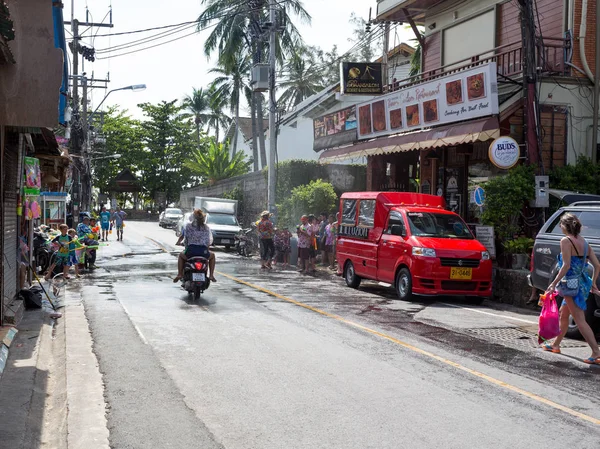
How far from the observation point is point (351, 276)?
1673 cm

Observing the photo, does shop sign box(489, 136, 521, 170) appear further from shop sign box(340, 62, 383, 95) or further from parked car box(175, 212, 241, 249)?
parked car box(175, 212, 241, 249)

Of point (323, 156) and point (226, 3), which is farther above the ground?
point (226, 3)

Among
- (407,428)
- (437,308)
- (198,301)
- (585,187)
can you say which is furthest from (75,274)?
(407,428)

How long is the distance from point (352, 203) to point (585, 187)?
582cm

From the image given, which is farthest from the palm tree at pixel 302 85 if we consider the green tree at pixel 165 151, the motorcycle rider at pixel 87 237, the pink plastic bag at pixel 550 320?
the pink plastic bag at pixel 550 320

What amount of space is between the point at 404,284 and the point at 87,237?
29.4ft

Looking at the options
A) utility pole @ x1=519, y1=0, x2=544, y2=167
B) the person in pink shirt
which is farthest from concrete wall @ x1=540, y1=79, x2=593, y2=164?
the person in pink shirt

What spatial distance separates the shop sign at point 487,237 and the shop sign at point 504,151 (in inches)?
61.1

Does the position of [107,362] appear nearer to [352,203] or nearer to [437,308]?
[437,308]

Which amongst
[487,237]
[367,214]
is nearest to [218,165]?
[367,214]

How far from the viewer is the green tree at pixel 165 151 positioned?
7350 centimetres

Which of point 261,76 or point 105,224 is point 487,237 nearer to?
point 261,76

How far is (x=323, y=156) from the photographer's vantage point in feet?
87.5

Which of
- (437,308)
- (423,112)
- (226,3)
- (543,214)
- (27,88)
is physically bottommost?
(437,308)
